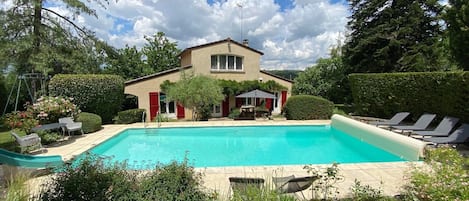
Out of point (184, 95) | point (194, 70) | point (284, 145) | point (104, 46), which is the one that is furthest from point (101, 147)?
point (104, 46)

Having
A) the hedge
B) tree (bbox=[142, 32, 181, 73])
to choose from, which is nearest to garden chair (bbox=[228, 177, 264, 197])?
the hedge

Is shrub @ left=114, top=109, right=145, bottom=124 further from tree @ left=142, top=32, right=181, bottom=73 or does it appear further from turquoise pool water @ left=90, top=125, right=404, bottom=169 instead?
tree @ left=142, top=32, right=181, bottom=73

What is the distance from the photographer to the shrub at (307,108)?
19.3 meters

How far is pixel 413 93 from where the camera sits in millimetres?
14547

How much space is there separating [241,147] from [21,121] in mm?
9901

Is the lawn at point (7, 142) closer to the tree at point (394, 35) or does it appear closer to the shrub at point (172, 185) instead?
the shrub at point (172, 185)

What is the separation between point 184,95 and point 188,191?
47.1 ft

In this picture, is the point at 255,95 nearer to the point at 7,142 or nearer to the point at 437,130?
the point at 437,130

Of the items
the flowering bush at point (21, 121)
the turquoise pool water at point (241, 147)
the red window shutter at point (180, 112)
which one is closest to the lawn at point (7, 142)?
the flowering bush at point (21, 121)

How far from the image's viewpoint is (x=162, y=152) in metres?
11.9

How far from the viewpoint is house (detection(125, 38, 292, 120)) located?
65.4 feet

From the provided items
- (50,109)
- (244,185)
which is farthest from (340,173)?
(50,109)

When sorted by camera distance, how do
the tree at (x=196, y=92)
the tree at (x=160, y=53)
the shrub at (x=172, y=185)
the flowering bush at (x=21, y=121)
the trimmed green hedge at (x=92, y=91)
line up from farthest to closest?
the tree at (x=160, y=53), the tree at (x=196, y=92), the trimmed green hedge at (x=92, y=91), the flowering bush at (x=21, y=121), the shrub at (x=172, y=185)

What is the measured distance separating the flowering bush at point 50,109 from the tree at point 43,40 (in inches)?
259
